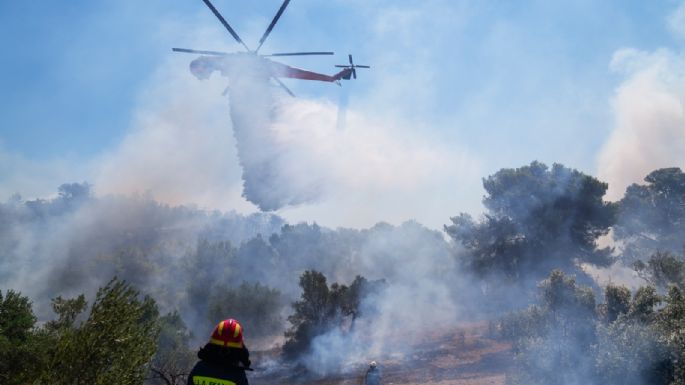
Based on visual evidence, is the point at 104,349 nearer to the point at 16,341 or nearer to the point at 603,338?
the point at 16,341

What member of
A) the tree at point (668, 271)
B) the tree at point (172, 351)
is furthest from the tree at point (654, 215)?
the tree at point (172, 351)

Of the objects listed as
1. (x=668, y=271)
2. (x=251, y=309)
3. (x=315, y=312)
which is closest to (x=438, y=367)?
(x=315, y=312)

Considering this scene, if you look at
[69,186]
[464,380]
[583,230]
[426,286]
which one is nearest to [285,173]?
[464,380]

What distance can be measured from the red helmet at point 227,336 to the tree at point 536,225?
43.4 meters

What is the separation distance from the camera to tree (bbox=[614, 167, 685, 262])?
167ft

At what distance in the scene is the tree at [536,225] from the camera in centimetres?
4134

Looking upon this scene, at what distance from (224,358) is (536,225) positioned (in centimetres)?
4445

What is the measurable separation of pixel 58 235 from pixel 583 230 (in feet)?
251

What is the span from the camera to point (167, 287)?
181 feet

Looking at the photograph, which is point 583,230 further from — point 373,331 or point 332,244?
point 332,244

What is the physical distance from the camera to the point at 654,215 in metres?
53.3

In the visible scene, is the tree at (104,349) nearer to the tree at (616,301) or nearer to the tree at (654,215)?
the tree at (616,301)

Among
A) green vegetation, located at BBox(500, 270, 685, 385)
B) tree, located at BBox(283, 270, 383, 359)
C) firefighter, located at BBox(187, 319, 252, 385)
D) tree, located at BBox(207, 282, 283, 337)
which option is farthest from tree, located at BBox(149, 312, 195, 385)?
firefighter, located at BBox(187, 319, 252, 385)

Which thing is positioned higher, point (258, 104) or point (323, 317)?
point (258, 104)
